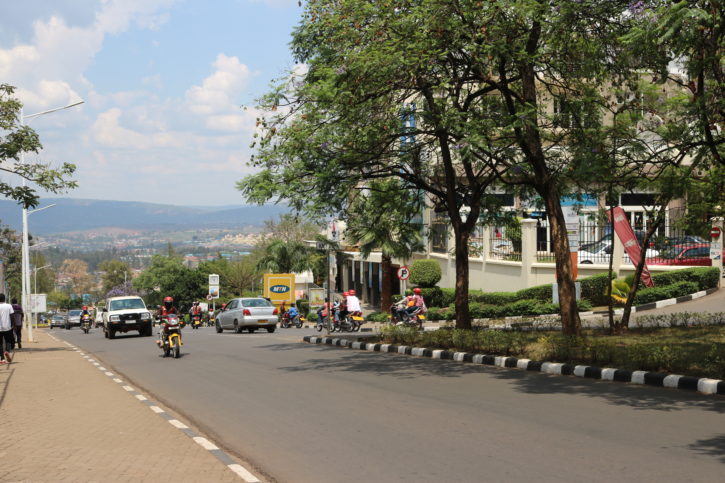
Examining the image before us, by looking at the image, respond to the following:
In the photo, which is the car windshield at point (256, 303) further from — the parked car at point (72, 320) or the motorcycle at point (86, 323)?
the parked car at point (72, 320)

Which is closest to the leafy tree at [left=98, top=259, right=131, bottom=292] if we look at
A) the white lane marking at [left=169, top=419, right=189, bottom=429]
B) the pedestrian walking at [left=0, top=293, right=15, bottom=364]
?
the pedestrian walking at [left=0, top=293, right=15, bottom=364]

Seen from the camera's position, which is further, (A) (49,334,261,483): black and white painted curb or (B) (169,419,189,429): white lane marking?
(B) (169,419,189,429): white lane marking

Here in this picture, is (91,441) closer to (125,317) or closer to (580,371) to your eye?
(580,371)

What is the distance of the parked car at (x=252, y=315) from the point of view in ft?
124

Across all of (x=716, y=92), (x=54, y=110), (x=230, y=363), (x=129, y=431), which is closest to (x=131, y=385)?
(x=230, y=363)

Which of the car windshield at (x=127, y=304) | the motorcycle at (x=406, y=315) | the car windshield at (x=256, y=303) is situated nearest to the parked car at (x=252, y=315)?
the car windshield at (x=256, y=303)

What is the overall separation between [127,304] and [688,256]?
23492mm

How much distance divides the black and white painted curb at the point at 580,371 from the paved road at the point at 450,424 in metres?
0.31

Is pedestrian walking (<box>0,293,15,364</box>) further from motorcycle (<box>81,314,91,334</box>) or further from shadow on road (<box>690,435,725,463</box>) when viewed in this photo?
motorcycle (<box>81,314,91,334</box>)

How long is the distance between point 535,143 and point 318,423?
942cm

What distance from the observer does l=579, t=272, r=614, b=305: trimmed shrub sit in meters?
33.1

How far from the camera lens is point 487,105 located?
72.1 feet

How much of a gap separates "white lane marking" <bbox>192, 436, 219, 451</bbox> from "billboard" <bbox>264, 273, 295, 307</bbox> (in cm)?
4714

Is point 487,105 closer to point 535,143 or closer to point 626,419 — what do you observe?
point 535,143
